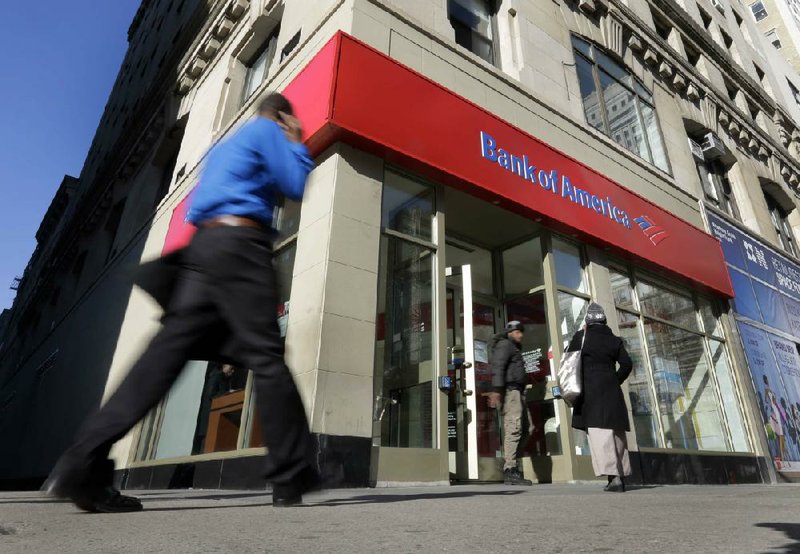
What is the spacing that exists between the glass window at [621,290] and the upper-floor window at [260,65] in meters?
7.33

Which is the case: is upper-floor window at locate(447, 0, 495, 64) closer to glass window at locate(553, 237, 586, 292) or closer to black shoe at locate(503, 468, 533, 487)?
glass window at locate(553, 237, 586, 292)

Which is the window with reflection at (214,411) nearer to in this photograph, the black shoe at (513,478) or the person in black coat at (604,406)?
the black shoe at (513,478)

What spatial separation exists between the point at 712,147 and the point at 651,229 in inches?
253

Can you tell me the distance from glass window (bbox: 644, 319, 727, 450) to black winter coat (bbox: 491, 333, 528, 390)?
3526 millimetres

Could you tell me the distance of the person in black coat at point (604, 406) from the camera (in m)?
4.46

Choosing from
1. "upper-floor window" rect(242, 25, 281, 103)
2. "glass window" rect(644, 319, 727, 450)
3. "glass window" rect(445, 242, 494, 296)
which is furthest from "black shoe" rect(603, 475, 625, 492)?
"upper-floor window" rect(242, 25, 281, 103)

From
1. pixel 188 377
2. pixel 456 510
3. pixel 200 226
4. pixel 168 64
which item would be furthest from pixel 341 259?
pixel 168 64

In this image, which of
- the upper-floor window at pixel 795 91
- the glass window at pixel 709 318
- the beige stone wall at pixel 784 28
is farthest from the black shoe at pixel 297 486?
the beige stone wall at pixel 784 28

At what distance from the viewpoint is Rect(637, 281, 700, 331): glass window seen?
8812 millimetres

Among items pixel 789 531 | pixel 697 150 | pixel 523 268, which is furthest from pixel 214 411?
pixel 697 150

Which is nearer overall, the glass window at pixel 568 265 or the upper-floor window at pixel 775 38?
the glass window at pixel 568 265

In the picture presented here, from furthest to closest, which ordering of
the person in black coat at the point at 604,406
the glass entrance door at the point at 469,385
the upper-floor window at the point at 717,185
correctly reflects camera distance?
the upper-floor window at the point at 717,185 < the glass entrance door at the point at 469,385 < the person in black coat at the point at 604,406

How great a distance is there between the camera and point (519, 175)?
22.6 ft

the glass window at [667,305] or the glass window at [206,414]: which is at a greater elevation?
the glass window at [667,305]
